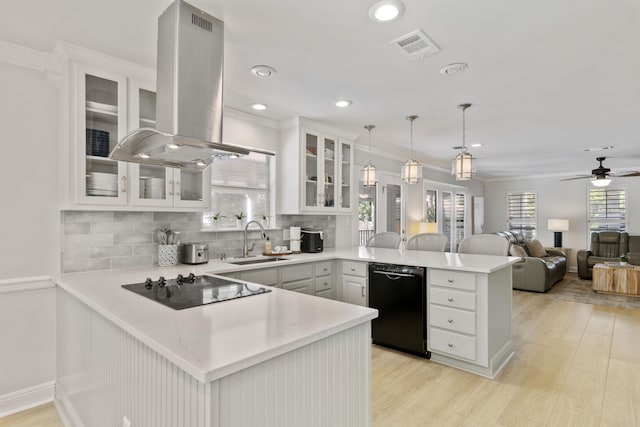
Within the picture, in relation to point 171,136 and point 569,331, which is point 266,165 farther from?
point 569,331

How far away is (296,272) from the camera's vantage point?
3398mm

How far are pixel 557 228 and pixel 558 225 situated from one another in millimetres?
77

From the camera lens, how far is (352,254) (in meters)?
3.85

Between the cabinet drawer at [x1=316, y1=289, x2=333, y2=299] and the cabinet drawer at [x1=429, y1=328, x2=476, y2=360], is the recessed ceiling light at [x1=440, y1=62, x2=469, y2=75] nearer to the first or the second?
the cabinet drawer at [x1=429, y1=328, x2=476, y2=360]

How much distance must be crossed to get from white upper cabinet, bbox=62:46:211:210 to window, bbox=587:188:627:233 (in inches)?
372

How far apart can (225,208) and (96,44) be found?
1763 millimetres

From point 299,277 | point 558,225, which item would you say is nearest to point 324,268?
point 299,277

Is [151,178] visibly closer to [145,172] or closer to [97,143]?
[145,172]

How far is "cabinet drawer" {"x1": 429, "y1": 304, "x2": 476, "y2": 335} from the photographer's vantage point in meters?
2.88

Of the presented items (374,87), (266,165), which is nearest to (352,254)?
(266,165)


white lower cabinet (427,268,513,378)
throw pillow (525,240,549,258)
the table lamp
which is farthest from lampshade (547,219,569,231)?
white lower cabinet (427,268,513,378)

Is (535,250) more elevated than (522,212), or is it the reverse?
(522,212)

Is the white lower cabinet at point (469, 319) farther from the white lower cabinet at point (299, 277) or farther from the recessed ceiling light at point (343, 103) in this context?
the recessed ceiling light at point (343, 103)

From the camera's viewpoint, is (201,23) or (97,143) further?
(97,143)
